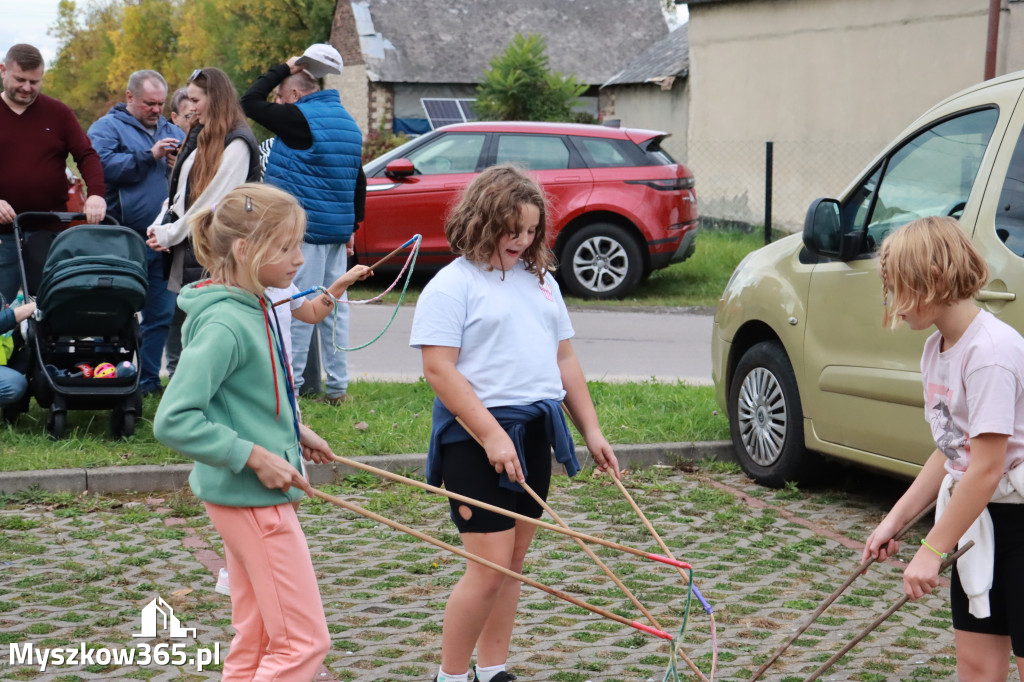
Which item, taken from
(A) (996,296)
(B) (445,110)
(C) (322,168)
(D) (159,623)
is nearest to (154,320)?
(C) (322,168)

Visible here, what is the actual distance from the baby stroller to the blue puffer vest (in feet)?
3.33

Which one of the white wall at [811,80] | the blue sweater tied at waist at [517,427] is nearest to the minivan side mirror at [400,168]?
the white wall at [811,80]

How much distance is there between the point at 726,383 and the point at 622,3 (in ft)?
134

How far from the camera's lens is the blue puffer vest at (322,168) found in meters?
7.64

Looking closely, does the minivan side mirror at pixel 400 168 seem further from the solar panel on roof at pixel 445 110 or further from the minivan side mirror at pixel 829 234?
the solar panel on roof at pixel 445 110

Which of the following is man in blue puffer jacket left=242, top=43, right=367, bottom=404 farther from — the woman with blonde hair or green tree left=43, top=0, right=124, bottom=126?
green tree left=43, top=0, right=124, bottom=126

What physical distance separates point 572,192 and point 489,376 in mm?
10321

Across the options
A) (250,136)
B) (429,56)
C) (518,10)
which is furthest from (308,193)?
(518,10)

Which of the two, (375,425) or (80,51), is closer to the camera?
(375,425)

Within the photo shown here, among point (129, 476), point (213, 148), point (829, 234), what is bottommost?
point (129, 476)

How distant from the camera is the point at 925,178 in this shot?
567 centimetres

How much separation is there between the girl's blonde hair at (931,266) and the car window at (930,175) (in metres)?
2.39

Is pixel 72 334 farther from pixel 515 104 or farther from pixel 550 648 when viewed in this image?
pixel 515 104

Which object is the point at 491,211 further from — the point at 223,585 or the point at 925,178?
the point at 925,178
